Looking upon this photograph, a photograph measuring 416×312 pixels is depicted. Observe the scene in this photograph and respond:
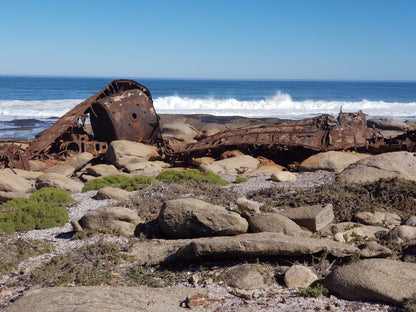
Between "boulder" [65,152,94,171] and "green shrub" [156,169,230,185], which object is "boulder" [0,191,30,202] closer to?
"green shrub" [156,169,230,185]

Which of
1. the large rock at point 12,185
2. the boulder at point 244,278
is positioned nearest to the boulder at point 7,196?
the large rock at point 12,185

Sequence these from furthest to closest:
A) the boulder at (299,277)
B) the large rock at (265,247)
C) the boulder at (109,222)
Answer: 1. the boulder at (109,222)
2. the large rock at (265,247)
3. the boulder at (299,277)

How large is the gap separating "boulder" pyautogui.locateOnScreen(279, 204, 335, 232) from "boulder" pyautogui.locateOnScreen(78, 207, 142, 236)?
2858 mm

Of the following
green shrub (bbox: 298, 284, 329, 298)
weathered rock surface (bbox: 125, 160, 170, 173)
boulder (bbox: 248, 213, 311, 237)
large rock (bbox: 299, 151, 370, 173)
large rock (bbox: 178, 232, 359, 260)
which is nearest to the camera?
green shrub (bbox: 298, 284, 329, 298)

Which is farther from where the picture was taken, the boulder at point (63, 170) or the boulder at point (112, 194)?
the boulder at point (63, 170)

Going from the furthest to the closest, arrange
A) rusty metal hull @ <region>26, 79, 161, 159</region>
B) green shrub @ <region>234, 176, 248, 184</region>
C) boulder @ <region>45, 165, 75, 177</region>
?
1. rusty metal hull @ <region>26, 79, 161, 159</region>
2. boulder @ <region>45, 165, 75, 177</region>
3. green shrub @ <region>234, 176, 248, 184</region>

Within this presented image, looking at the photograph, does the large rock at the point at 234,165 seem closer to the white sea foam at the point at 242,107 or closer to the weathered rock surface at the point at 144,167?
the weathered rock surface at the point at 144,167

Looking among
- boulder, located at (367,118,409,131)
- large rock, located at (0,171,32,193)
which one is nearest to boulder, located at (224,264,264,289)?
large rock, located at (0,171,32,193)

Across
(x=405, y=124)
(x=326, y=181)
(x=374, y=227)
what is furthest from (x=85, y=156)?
(x=405, y=124)

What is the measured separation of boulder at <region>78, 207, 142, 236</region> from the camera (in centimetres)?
841

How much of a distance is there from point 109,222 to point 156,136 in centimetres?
1006

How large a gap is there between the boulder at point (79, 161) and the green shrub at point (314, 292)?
38.4ft

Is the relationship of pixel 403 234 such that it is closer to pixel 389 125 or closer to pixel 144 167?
pixel 144 167

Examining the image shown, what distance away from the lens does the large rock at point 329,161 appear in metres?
13.5
